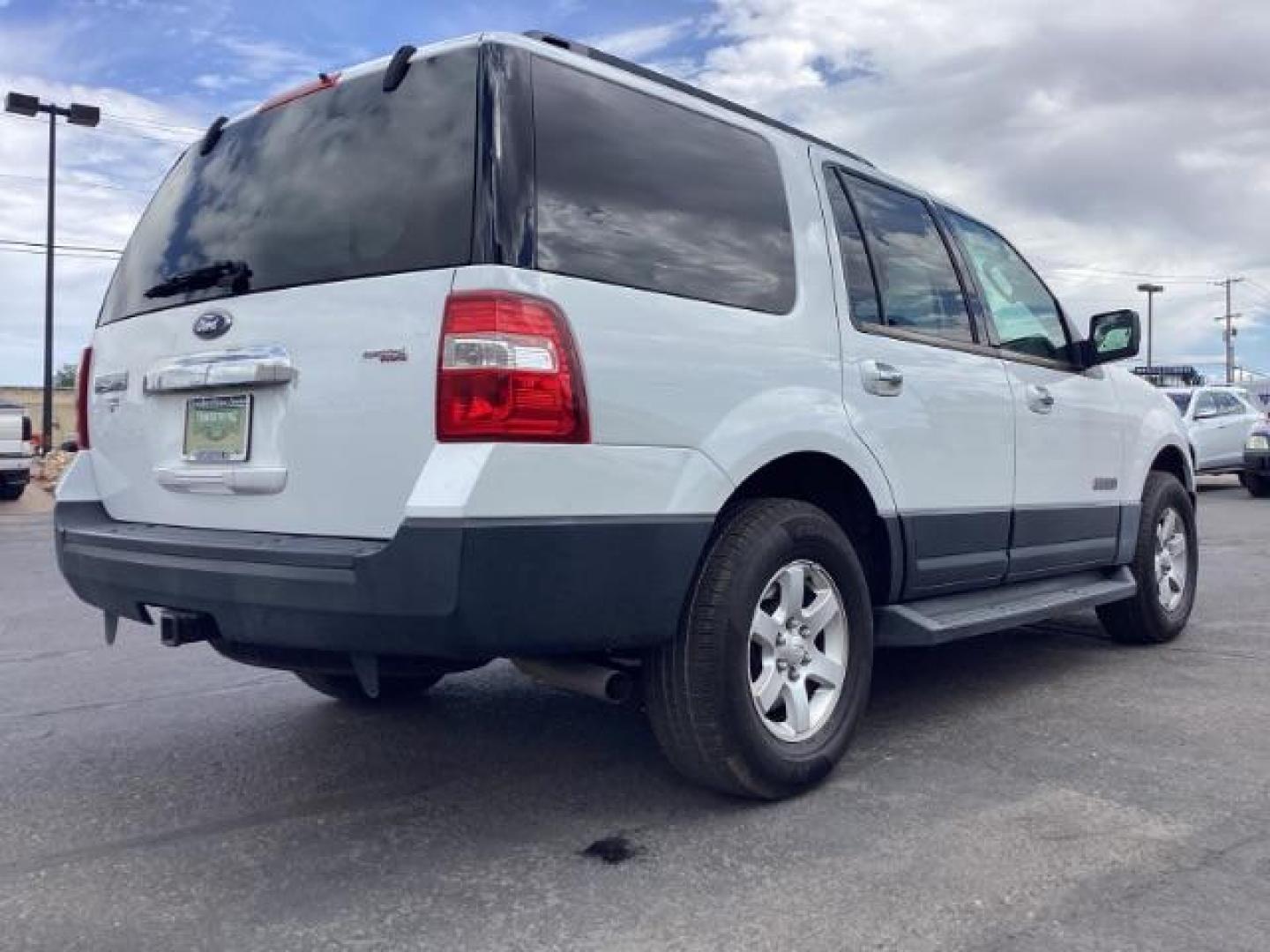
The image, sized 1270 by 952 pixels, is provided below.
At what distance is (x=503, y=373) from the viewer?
2.71 m

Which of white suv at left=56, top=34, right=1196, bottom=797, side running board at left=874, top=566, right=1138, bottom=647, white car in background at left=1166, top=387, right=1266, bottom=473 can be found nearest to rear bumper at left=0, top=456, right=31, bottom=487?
white suv at left=56, top=34, right=1196, bottom=797

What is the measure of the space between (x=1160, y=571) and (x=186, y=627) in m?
4.57

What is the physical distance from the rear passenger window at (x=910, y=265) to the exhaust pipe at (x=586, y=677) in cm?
161

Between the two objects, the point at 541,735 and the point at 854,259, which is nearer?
the point at 854,259

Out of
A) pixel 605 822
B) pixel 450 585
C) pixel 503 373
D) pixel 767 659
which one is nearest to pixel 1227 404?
pixel 767 659

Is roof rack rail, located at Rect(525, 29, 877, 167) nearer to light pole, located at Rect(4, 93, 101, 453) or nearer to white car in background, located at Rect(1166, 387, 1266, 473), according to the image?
white car in background, located at Rect(1166, 387, 1266, 473)

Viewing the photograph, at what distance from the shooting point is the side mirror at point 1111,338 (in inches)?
202

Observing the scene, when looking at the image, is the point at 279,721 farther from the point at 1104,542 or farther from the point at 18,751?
the point at 1104,542

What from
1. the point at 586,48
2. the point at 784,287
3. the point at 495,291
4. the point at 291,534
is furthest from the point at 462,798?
the point at 586,48

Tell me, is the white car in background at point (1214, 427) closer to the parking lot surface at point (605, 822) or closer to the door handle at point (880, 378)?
the parking lot surface at point (605, 822)

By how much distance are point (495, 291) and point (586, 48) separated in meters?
0.96

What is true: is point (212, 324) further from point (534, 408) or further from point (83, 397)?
point (534, 408)

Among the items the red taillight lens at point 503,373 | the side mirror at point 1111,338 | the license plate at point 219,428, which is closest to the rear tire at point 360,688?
the license plate at point 219,428

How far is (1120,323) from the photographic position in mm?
5133
